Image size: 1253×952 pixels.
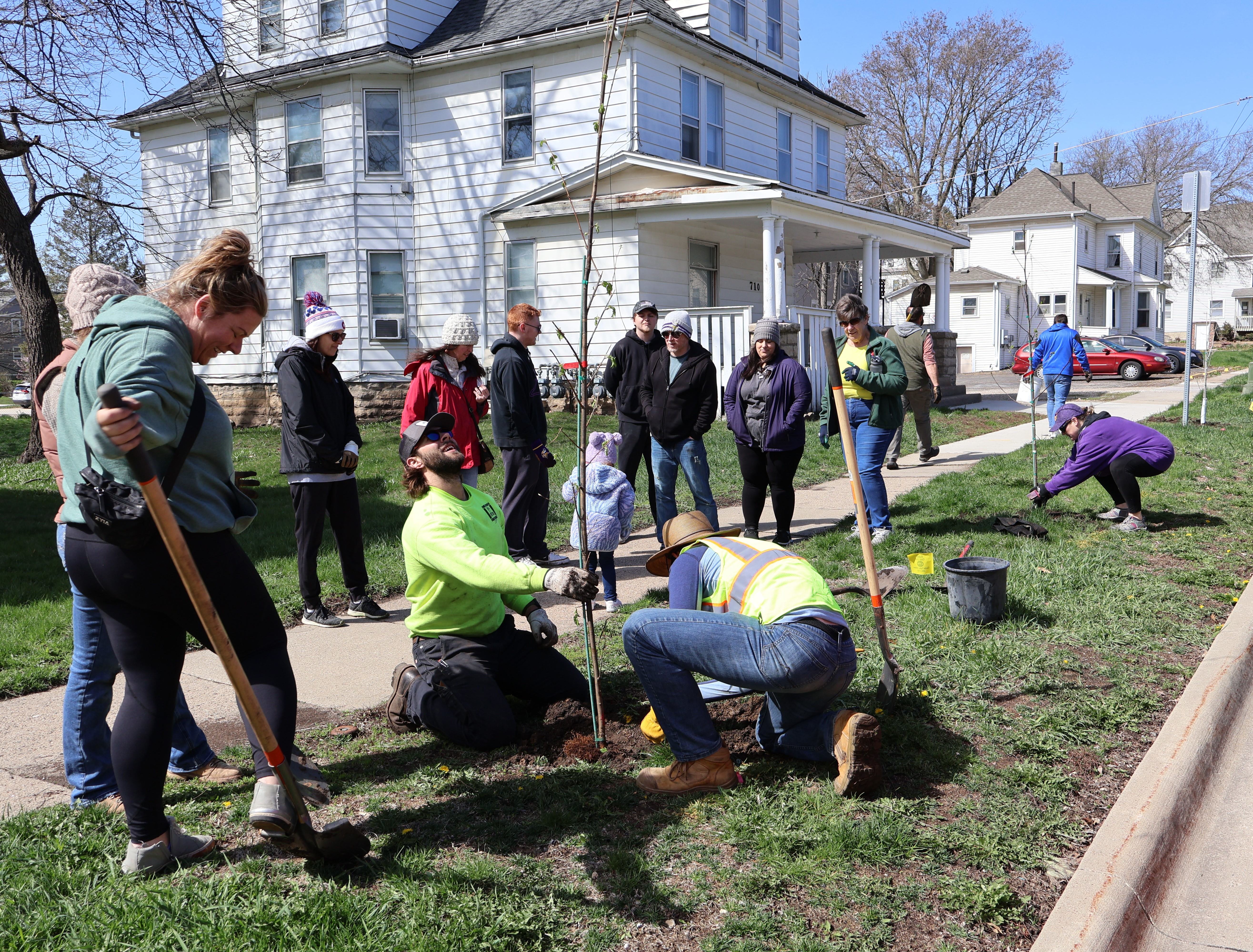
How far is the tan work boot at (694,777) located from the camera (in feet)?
11.9

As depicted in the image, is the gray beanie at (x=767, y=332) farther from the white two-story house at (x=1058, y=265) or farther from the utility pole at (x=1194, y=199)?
the white two-story house at (x=1058, y=265)

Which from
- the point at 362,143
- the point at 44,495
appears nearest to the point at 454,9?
the point at 362,143

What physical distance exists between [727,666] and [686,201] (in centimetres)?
1354

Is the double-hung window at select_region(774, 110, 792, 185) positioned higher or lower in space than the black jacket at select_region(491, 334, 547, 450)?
higher

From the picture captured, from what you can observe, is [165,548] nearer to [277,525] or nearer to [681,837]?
[681,837]

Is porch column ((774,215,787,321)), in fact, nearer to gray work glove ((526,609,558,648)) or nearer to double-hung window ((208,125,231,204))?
gray work glove ((526,609,558,648))

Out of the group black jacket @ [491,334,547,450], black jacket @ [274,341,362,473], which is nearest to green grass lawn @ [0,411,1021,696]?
black jacket @ [491,334,547,450]

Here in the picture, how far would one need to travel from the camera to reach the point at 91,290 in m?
3.58

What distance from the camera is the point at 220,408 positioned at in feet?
10.4

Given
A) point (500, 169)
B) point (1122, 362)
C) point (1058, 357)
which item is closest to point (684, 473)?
point (1058, 357)

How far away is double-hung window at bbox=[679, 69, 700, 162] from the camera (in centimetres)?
1847

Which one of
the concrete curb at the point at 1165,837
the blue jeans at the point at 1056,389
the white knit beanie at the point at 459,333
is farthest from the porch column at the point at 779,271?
the concrete curb at the point at 1165,837

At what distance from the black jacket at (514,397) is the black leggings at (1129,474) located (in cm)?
468

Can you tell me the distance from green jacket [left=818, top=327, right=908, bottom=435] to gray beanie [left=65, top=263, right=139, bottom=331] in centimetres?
515
